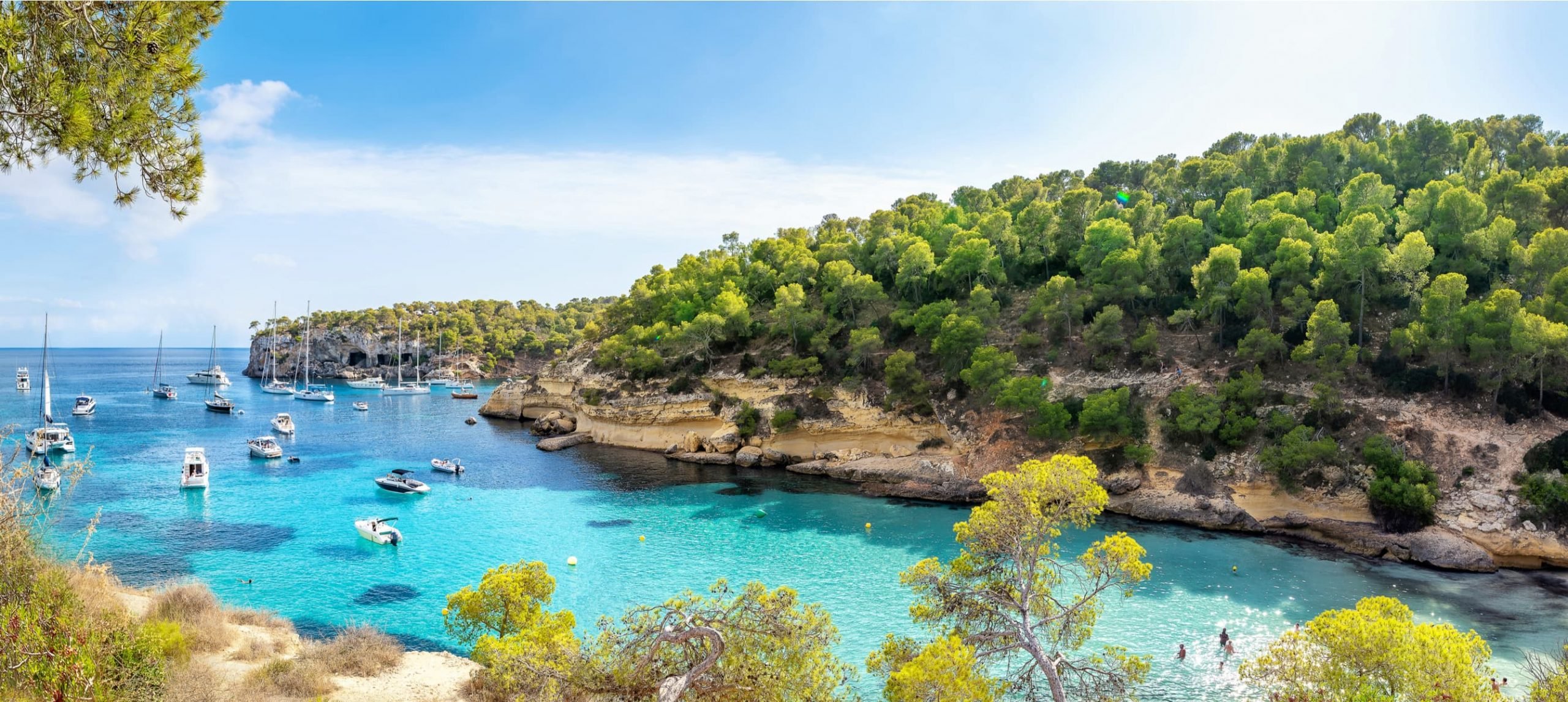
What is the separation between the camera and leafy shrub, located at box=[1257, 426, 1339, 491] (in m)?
30.4

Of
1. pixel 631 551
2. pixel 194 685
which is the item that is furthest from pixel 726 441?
pixel 194 685

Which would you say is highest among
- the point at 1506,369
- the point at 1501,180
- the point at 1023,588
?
the point at 1501,180

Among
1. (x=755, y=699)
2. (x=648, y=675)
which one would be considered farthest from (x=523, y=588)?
(x=755, y=699)

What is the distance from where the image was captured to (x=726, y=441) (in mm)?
48156

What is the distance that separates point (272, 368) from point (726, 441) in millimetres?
92636

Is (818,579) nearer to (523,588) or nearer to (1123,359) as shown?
(523,588)

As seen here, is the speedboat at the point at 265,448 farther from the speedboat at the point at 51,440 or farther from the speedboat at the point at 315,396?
the speedboat at the point at 315,396

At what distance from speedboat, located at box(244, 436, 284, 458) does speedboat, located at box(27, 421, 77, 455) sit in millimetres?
9384

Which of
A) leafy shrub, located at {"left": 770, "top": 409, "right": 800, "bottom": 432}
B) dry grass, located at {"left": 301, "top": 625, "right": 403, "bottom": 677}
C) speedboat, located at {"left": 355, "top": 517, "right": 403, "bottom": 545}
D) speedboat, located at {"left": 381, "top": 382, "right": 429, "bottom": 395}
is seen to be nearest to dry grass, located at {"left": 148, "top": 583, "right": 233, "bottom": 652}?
dry grass, located at {"left": 301, "top": 625, "right": 403, "bottom": 677}

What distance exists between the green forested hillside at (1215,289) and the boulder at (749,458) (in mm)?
5763

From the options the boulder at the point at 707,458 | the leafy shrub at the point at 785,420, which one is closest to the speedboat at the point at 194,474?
the boulder at the point at 707,458

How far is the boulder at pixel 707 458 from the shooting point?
46750 mm

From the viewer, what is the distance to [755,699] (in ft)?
33.2

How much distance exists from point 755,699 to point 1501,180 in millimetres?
48679
